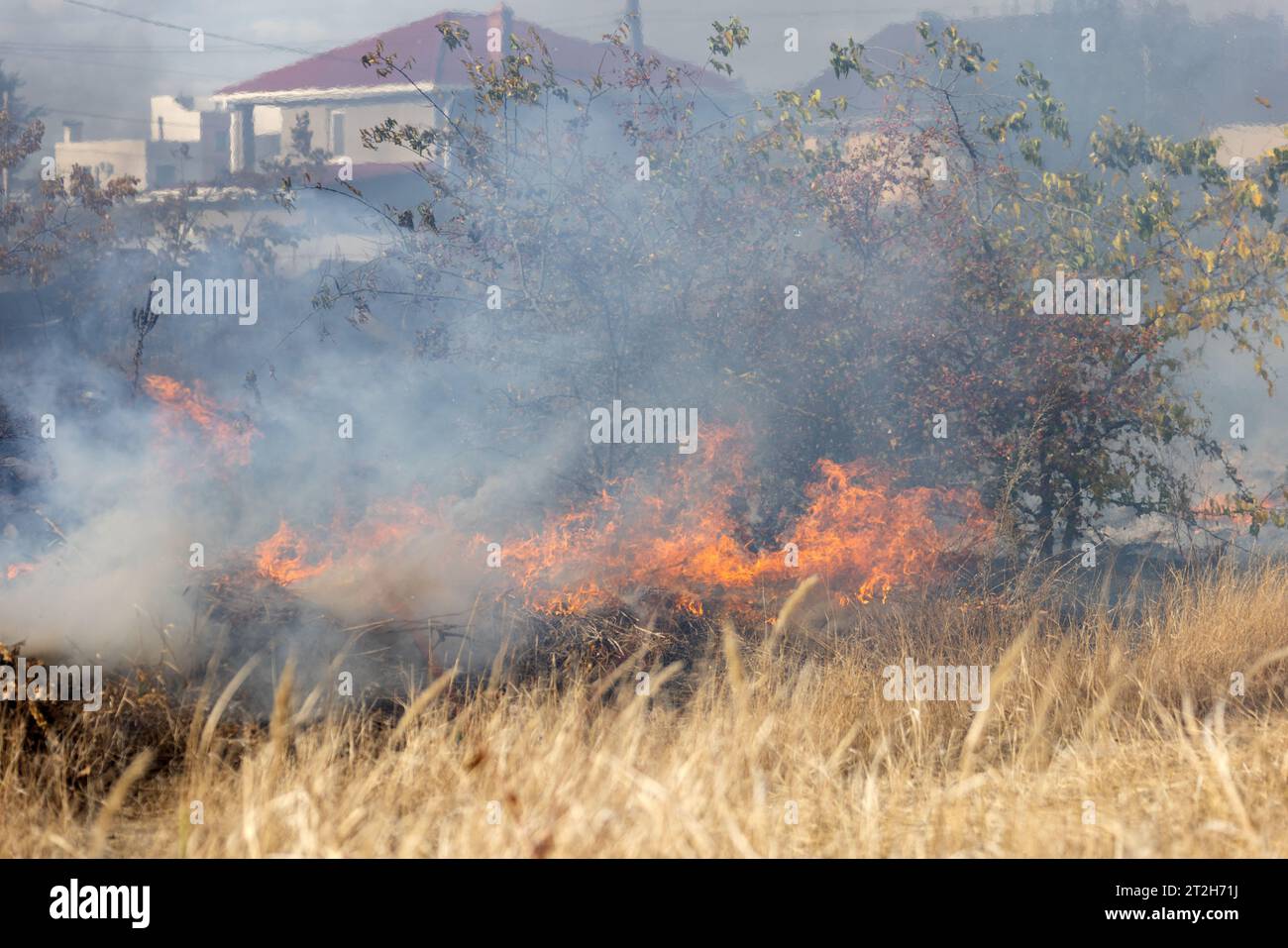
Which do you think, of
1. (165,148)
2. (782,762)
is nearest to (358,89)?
(165,148)

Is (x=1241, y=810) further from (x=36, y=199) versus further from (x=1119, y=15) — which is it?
(x=36, y=199)

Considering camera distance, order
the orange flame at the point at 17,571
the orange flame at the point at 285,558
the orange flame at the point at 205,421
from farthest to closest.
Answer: the orange flame at the point at 205,421 → the orange flame at the point at 285,558 → the orange flame at the point at 17,571

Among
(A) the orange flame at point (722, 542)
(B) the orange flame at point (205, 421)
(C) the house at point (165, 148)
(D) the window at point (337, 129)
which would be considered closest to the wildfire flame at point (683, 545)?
(A) the orange flame at point (722, 542)

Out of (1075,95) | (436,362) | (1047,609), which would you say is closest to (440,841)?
(1047,609)

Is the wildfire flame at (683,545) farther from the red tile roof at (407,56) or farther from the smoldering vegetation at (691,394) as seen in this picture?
the red tile roof at (407,56)

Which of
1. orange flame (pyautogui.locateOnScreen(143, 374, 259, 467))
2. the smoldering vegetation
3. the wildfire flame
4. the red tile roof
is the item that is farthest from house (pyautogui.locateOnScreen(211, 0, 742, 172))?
the wildfire flame

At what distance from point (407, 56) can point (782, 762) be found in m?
20.0

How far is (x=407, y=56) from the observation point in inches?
906

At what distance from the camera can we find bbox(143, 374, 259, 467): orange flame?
9.48 meters

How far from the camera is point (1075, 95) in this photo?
1970 centimetres

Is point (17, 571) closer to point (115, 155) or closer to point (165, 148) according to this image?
point (115, 155)

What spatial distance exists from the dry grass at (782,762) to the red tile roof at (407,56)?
1617cm

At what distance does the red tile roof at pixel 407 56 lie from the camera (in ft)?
77.3

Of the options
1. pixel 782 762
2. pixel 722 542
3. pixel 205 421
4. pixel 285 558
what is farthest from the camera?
pixel 205 421
